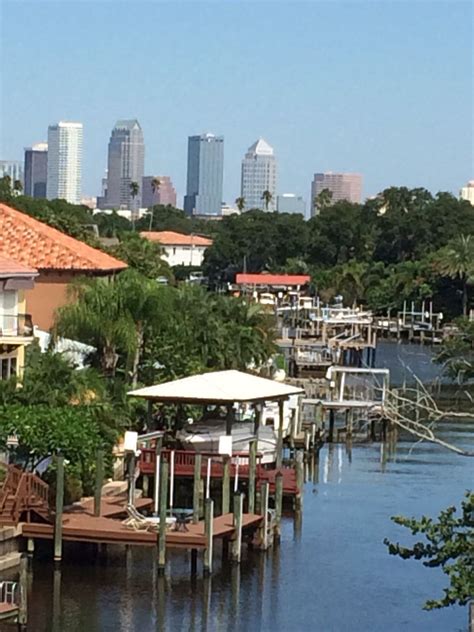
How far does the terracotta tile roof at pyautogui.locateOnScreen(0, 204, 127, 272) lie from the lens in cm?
6319

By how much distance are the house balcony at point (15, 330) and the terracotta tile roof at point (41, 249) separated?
12549 mm

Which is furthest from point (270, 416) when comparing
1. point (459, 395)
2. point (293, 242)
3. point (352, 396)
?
point (293, 242)

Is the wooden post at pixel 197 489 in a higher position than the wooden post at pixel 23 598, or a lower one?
higher

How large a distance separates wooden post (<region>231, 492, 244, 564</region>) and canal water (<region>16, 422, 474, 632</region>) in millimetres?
302

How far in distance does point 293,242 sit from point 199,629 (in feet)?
486

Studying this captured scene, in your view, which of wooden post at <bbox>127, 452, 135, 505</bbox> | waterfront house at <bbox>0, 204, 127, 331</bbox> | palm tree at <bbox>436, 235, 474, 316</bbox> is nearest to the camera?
wooden post at <bbox>127, 452, 135, 505</bbox>

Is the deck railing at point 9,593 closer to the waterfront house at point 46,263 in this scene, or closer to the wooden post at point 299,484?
the wooden post at point 299,484

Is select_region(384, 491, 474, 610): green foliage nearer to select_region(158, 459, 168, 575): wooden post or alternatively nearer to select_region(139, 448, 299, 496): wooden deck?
select_region(158, 459, 168, 575): wooden post

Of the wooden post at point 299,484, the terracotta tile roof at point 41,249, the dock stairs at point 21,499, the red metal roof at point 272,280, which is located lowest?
the wooden post at point 299,484

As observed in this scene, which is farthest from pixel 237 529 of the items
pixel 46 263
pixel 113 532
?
pixel 46 263

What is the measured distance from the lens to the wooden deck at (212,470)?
45750mm

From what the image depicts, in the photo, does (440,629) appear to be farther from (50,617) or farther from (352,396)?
(352,396)

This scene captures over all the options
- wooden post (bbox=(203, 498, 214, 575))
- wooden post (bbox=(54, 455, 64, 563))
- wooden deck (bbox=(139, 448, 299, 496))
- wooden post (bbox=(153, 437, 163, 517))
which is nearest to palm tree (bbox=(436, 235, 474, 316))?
wooden deck (bbox=(139, 448, 299, 496))

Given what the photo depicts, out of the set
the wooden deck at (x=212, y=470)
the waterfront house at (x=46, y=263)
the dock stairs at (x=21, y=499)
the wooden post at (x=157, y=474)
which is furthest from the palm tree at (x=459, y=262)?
the dock stairs at (x=21, y=499)
